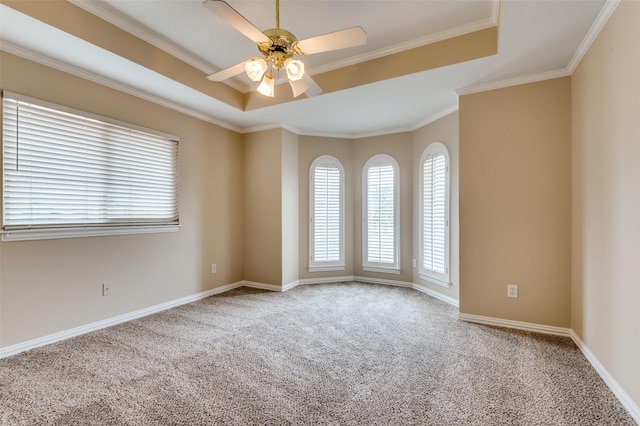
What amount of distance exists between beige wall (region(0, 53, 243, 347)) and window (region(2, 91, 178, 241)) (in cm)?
12

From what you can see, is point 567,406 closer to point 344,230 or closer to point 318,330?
point 318,330

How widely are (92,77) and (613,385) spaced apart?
4932 millimetres

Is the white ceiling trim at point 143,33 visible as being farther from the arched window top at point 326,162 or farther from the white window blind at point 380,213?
the white window blind at point 380,213

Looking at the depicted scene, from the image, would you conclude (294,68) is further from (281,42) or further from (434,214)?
(434,214)

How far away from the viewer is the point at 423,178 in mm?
4379

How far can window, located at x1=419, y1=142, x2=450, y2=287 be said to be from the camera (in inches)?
155

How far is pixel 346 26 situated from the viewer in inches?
101

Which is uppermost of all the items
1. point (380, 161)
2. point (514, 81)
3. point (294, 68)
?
point (514, 81)

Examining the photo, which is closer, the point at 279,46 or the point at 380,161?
the point at 279,46

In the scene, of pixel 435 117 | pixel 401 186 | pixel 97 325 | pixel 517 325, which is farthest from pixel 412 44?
pixel 97 325

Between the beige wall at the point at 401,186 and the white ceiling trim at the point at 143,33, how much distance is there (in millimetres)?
2640

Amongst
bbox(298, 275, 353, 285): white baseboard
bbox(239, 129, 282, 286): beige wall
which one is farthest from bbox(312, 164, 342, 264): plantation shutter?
bbox(239, 129, 282, 286): beige wall

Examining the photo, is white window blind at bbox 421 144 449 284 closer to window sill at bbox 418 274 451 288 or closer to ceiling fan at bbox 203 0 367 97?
window sill at bbox 418 274 451 288

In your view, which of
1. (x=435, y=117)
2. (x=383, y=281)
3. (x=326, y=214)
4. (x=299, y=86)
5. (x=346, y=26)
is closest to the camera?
(x=299, y=86)
